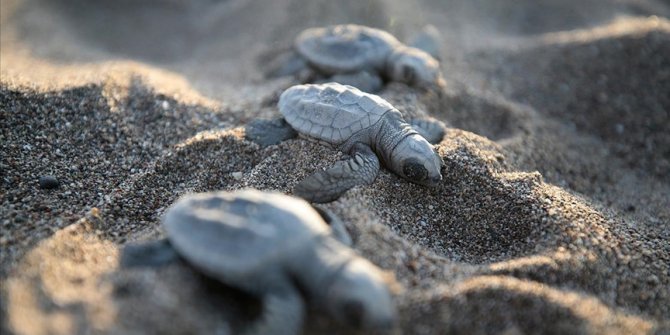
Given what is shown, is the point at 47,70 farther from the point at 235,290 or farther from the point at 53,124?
the point at 235,290

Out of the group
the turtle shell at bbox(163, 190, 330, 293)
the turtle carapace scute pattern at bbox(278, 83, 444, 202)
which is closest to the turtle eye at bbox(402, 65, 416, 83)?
the turtle carapace scute pattern at bbox(278, 83, 444, 202)

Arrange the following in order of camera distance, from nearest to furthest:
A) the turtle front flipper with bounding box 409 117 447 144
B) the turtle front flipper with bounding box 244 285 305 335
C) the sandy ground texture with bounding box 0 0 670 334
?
the turtle front flipper with bounding box 244 285 305 335 → the sandy ground texture with bounding box 0 0 670 334 → the turtle front flipper with bounding box 409 117 447 144

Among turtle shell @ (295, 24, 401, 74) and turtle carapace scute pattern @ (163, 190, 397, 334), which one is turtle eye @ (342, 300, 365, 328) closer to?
turtle carapace scute pattern @ (163, 190, 397, 334)

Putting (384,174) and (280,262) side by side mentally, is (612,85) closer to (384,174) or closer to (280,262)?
(384,174)

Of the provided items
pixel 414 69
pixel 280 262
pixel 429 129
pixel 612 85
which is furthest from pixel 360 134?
pixel 612 85

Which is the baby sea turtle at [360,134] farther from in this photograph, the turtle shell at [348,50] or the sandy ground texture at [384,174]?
the turtle shell at [348,50]

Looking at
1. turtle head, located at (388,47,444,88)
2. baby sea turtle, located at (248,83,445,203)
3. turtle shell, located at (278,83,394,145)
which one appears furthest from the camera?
turtle head, located at (388,47,444,88)

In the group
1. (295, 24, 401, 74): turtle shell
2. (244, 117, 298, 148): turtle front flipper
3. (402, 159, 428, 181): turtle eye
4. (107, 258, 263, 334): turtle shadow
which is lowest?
(107, 258, 263, 334): turtle shadow
